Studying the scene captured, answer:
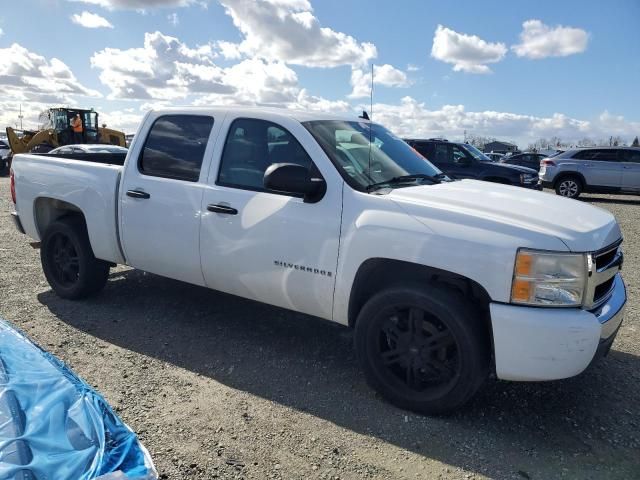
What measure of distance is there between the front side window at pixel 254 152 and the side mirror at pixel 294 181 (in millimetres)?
300

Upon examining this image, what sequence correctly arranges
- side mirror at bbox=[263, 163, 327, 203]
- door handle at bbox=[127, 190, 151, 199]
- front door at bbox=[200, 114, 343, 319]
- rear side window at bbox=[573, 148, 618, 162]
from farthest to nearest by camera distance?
rear side window at bbox=[573, 148, 618, 162] < door handle at bbox=[127, 190, 151, 199] < front door at bbox=[200, 114, 343, 319] < side mirror at bbox=[263, 163, 327, 203]

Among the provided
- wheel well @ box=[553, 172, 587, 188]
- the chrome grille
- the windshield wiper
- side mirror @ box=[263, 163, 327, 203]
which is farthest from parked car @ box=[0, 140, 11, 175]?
the chrome grille

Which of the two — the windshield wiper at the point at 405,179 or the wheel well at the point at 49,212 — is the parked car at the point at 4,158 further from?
the windshield wiper at the point at 405,179

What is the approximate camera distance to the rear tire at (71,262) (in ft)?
16.4

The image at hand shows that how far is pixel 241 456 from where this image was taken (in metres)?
2.86

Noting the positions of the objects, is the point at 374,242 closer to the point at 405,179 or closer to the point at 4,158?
the point at 405,179

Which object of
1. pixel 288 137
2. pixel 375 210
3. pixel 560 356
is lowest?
pixel 560 356

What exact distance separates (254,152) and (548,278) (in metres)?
2.24

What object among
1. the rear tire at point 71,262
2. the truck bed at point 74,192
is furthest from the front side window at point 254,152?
the rear tire at point 71,262

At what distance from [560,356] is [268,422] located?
5.67 ft

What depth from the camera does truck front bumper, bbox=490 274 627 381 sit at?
9.19 feet

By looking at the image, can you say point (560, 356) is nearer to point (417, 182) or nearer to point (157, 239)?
point (417, 182)

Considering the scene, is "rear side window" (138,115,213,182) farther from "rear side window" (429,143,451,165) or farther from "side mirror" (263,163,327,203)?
"rear side window" (429,143,451,165)

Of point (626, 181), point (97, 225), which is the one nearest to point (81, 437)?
point (97, 225)
